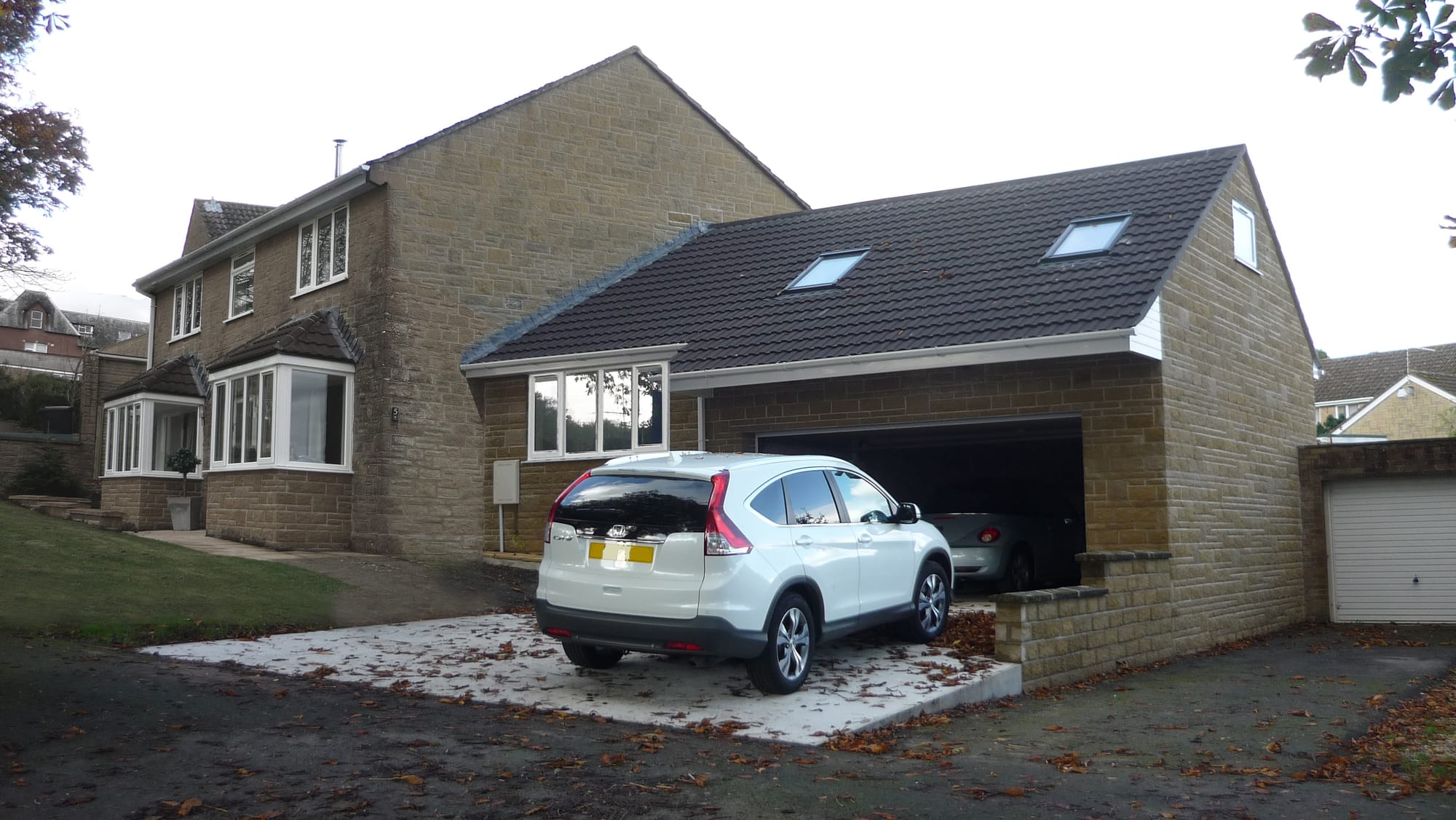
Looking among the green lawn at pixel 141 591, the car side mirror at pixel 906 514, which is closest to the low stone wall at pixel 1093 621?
the car side mirror at pixel 906 514

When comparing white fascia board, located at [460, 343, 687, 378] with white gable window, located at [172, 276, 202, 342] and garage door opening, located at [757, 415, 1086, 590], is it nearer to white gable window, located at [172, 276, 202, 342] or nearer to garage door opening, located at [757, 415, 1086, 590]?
garage door opening, located at [757, 415, 1086, 590]

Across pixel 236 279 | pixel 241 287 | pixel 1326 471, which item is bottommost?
pixel 1326 471

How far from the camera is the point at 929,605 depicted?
415 inches

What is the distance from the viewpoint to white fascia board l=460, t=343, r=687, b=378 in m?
16.6

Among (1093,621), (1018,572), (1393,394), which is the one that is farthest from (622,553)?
(1393,394)

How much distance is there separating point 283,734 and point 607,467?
2.88m

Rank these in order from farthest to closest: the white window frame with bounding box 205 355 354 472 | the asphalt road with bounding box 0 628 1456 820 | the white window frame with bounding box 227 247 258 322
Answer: the white window frame with bounding box 227 247 258 322 < the white window frame with bounding box 205 355 354 472 < the asphalt road with bounding box 0 628 1456 820

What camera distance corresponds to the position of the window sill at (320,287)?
64.4 feet

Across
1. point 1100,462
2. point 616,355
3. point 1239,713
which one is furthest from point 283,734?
point 616,355

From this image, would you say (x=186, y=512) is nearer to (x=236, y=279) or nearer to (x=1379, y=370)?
(x=236, y=279)

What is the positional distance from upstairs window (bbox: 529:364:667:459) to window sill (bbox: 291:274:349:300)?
12.7 feet

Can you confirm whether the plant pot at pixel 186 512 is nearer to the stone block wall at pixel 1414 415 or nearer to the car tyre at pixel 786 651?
the car tyre at pixel 786 651

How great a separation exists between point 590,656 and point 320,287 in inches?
509

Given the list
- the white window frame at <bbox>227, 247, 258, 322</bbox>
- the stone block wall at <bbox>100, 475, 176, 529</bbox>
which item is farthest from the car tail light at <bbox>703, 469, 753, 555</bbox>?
the stone block wall at <bbox>100, 475, 176, 529</bbox>
